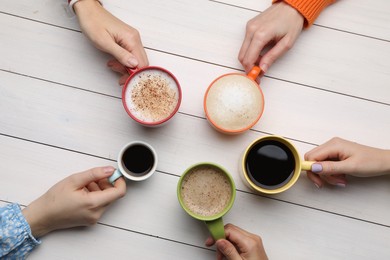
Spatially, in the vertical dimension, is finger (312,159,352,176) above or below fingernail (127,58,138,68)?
below

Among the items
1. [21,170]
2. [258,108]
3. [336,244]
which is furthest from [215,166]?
[21,170]

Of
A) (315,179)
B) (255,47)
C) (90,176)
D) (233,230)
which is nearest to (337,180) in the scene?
(315,179)

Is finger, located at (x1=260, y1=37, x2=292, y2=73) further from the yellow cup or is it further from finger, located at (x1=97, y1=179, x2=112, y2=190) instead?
finger, located at (x1=97, y1=179, x2=112, y2=190)

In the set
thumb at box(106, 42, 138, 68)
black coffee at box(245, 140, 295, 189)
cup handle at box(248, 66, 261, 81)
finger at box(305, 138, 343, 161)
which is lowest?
black coffee at box(245, 140, 295, 189)

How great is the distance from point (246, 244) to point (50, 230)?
505 millimetres

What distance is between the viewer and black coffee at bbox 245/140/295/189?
3.25 ft

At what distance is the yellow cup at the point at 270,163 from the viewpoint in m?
0.98

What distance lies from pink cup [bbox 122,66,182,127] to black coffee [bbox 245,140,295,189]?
0.24m

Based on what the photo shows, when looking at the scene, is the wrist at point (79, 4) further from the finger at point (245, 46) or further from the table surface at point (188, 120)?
the finger at point (245, 46)

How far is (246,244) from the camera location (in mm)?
958

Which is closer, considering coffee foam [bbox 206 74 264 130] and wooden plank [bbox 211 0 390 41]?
coffee foam [bbox 206 74 264 130]

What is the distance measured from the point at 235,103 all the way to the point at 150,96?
0.69 ft

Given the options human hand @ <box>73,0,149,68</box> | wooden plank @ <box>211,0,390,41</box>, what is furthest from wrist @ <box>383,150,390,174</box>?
human hand @ <box>73,0,149,68</box>

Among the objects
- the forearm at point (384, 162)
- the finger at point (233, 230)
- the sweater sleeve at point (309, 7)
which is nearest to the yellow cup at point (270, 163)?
the finger at point (233, 230)
